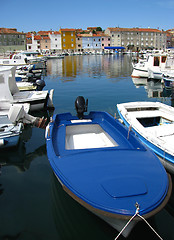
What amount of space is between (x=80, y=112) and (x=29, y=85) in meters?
9.44

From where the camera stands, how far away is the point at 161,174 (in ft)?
15.2

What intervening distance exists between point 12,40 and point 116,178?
97.7 m

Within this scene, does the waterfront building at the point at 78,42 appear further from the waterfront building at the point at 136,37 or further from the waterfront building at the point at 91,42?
the waterfront building at the point at 136,37

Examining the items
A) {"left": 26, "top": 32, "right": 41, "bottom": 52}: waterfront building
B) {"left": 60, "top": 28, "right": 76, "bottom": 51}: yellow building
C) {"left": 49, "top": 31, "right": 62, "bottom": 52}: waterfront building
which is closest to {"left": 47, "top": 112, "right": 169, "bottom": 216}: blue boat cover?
{"left": 26, "top": 32, "right": 41, "bottom": 52}: waterfront building

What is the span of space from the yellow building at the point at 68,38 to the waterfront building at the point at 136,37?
69.5ft

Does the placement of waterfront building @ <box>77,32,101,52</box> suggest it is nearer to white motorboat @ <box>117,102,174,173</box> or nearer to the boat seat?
white motorboat @ <box>117,102,174,173</box>

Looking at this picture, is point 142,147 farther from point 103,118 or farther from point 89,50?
point 89,50

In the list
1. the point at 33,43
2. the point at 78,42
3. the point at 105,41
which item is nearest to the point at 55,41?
the point at 33,43

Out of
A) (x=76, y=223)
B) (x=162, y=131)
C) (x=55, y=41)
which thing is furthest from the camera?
(x=55, y=41)

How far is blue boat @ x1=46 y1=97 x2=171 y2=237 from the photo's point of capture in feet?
12.1

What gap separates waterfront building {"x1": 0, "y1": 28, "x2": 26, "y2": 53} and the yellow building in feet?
71.2

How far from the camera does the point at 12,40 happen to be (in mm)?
88438

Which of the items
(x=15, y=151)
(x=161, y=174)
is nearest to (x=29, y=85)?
(x=15, y=151)

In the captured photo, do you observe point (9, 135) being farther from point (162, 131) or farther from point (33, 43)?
point (33, 43)
